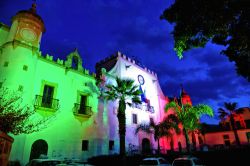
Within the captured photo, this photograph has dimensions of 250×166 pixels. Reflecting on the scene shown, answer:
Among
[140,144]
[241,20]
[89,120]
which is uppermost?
[241,20]

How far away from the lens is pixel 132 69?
3228cm

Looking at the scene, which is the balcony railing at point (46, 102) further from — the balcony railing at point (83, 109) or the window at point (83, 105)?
the window at point (83, 105)

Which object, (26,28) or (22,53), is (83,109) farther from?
(26,28)

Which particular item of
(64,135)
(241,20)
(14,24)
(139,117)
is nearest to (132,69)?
(139,117)

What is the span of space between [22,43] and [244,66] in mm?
19206

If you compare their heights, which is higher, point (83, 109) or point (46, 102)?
point (46, 102)

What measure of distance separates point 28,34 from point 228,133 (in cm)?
4303

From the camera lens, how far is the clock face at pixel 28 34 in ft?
61.0

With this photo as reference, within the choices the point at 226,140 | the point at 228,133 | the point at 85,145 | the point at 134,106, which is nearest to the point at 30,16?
the point at 85,145

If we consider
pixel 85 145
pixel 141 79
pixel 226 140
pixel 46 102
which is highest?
pixel 141 79

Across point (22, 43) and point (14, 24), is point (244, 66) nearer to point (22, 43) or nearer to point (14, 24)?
point (22, 43)

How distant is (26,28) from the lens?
18875 mm

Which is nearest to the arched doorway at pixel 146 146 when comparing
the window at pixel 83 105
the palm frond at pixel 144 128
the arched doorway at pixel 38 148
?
the palm frond at pixel 144 128

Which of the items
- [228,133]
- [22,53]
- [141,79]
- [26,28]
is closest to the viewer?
[22,53]
